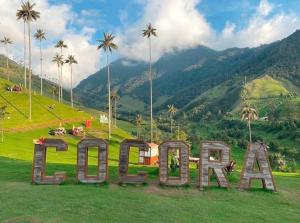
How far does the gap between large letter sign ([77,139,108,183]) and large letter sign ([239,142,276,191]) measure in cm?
1042

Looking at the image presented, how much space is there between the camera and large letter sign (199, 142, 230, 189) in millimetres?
30672

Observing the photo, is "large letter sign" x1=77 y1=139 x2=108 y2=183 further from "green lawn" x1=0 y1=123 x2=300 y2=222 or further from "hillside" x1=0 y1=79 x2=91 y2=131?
"hillside" x1=0 y1=79 x2=91 y2=131

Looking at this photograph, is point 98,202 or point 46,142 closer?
point 98,202

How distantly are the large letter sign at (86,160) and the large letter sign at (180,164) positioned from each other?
4.28 meters

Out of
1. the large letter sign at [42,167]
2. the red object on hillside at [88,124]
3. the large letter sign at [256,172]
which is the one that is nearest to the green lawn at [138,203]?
the large letter sign at [42,167]

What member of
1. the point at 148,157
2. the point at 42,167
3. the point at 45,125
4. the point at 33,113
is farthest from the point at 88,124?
the point at 42,167

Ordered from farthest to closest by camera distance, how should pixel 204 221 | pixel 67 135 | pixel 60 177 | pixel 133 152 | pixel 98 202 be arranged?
pixel 67 135, pixel 133 152, pixel 60 177, pixel 98 202, pixel 204 221

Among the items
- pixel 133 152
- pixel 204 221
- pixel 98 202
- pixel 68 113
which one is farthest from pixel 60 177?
pixel 68 113

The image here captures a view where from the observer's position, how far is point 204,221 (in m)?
23.5

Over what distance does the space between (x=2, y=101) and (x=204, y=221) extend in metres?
130

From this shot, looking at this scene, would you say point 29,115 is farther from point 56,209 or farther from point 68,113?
point 56,209

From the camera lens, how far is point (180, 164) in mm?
31250

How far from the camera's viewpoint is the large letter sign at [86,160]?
30875 millimetres

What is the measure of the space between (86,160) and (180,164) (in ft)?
23.4
